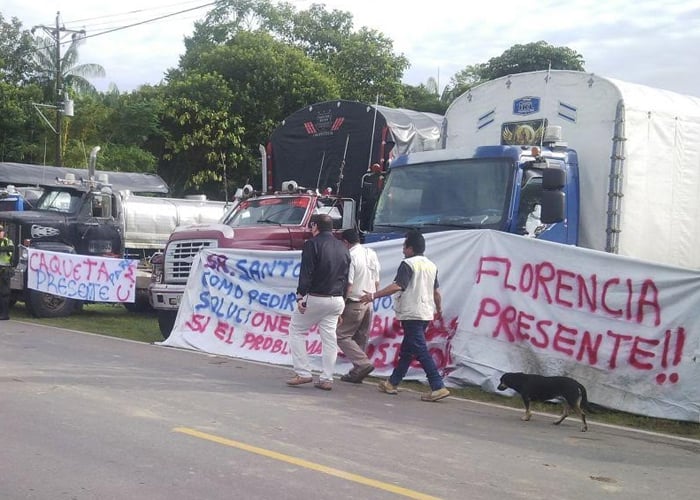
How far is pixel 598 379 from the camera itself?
8.95 meters

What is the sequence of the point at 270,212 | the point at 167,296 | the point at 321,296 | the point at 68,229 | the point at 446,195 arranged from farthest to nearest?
the point at 68,229 → the point at 270,212 → the point at 167,296 → the point at 446,195 → the point at 321,296

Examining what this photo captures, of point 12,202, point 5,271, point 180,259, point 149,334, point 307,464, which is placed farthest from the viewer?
point 12,202

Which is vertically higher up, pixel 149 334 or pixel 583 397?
pixel 583 397

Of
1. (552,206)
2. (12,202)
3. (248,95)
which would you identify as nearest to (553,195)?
(552,206)

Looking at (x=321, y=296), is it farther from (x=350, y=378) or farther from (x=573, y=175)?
(x=573, y=175)

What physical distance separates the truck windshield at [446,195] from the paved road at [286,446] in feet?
8.30

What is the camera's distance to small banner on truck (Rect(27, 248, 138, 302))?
15.5 metres

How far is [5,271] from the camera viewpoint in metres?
15.2

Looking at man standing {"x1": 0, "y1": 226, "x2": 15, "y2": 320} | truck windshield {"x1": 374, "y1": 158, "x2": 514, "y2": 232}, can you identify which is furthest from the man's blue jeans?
man standing {"x1": 0, "y1": 226, "x2": 15, "y2": 320}

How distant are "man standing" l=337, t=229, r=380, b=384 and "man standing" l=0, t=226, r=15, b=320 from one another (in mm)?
7881

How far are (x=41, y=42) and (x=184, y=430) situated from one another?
37875 millimetres

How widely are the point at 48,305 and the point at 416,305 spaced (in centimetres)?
952

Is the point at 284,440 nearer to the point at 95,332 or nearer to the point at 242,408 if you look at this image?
the point at 242,408

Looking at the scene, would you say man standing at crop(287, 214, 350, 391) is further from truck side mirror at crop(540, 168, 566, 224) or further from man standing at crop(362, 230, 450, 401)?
truck side mirror at crop(540, 168, 566, 224)
